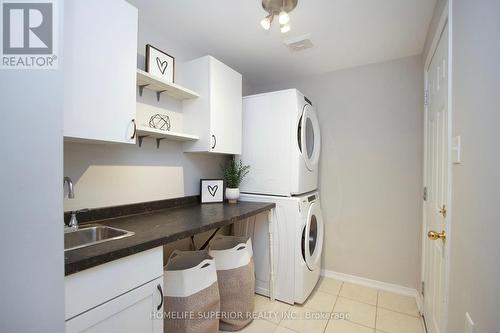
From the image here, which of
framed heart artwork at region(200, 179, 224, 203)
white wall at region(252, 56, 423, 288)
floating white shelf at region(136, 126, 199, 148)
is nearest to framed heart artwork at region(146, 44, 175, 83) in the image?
floating white shelf at region(136, 126, 199, 148)

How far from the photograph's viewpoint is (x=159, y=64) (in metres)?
1.64

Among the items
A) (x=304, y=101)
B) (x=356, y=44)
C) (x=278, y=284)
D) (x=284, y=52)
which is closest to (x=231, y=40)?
(x=284, y=52)

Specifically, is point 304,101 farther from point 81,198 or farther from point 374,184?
point 81,198

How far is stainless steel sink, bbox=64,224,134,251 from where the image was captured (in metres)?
1.21

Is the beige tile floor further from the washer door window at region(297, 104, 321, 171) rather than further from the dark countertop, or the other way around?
the washer door window at region(297, 104, 321, 171)

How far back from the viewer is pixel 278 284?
2.06 meters

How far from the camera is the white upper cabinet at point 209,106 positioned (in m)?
1.86

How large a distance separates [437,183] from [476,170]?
0.78m

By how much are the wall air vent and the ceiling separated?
4cm

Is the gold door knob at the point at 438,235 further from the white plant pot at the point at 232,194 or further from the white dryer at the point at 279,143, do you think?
the white plant pot at the point at 232,194

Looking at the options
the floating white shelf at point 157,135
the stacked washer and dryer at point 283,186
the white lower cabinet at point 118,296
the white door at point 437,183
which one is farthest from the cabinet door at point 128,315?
the white door at point 437,183

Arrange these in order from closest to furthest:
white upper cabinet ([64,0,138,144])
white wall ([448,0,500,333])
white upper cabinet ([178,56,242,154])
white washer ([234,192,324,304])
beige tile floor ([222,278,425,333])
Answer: white wall ([448,0,500,333]) < white upper cabinet ([64,0,138,144]) < beige tile floor ([222,278,425,333]) < white upper cabinet ([178,56,242,154]) < white washer ([234,192,324,304])

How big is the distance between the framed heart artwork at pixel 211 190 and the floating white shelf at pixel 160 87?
2.57 ft

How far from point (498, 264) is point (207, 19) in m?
2.01
